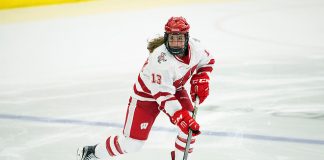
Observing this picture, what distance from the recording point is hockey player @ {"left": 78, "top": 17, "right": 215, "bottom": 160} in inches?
132

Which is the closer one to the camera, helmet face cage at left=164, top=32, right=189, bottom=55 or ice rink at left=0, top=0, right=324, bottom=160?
helmet face cage at left=164, top=32, right=189, bottom=55

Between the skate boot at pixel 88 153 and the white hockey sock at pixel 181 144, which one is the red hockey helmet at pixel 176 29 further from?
the skate boot at pixel 88 153

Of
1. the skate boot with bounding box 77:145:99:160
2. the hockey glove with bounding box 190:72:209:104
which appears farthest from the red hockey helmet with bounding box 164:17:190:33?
the skate boot with bounding box 77:145:99:160

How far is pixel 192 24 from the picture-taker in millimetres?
9508

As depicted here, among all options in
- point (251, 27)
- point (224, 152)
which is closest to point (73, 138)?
point (224, 152)

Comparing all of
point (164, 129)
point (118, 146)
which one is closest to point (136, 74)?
point (164, 129)

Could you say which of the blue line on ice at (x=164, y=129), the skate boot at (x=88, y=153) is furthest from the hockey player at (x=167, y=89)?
the blue line on ice at (x=164, y=129)

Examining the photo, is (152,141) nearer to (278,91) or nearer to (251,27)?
(278,91)

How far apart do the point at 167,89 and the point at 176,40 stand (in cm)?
27

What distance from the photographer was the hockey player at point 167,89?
11.0ft

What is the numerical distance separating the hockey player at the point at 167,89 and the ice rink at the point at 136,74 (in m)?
0.53

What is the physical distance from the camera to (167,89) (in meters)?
3.39

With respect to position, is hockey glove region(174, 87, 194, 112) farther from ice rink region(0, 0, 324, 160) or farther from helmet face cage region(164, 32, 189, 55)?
ice rink region(0, 0, 324, 160)

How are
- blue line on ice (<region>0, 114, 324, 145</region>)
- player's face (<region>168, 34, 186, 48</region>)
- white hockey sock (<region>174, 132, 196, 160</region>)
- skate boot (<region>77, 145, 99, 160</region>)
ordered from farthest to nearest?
1. blue line on ice (<region>0, 114, 324, 145</region>)
2. skate boot (<region>77, 145, 99, 160</region>)
3. white hockey sock (<region>174, 132, 196, 160</region>)
4. player's face (<region>168, 34, 186, 48</region>)
